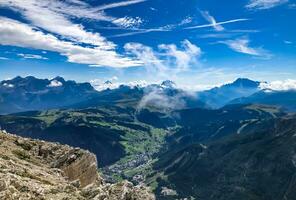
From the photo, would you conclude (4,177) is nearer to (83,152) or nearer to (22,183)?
(22,183)

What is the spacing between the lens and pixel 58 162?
12938 centimetres

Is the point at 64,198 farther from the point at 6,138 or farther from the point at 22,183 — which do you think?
the point at 6,138

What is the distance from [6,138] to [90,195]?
236 ft

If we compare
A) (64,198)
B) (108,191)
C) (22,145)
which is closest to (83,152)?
(22,145)

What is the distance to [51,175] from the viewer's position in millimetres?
105375

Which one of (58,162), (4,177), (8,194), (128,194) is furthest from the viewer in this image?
(58,162)

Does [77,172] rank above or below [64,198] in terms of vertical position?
below

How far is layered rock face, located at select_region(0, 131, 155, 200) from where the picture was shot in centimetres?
6562

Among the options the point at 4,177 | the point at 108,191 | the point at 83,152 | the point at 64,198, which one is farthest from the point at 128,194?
the point at 83,152

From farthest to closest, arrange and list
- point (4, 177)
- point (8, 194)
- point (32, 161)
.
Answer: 1. point (32, 161)
2. point (4, 177)
3. point (8, 194)

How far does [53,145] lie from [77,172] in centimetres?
2057

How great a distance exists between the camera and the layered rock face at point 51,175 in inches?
2584

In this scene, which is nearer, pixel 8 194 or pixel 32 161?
pixel 8 194

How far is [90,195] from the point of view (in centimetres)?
7956
